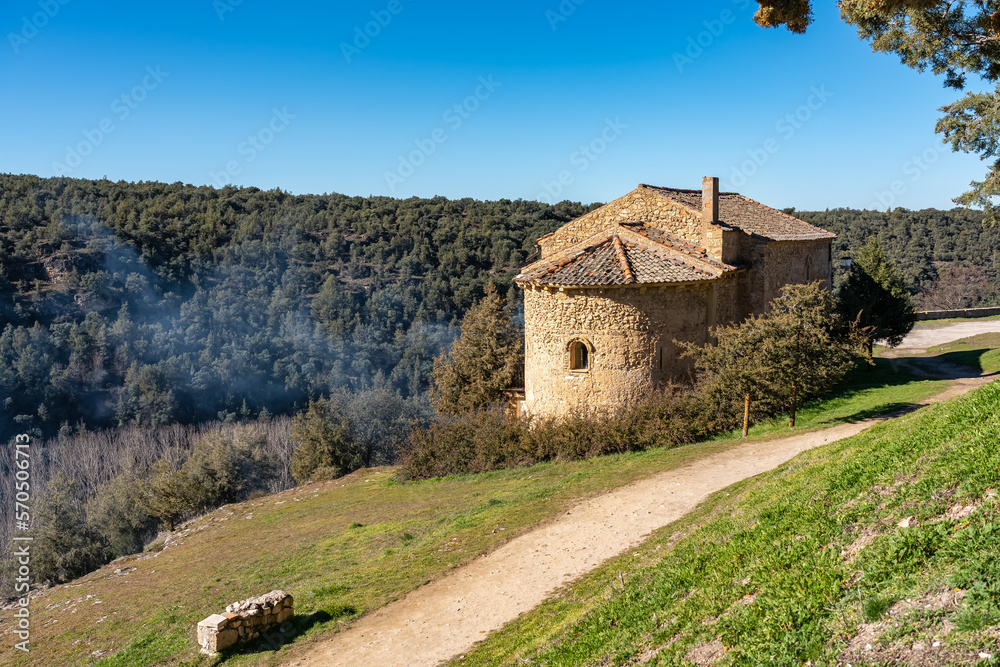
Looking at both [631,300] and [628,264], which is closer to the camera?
[631,300]

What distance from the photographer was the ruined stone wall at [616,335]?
18547 millimetres

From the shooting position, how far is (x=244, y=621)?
30.8 ft

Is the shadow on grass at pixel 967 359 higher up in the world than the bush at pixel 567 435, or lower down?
higher up

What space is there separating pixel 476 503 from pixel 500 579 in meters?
4.87

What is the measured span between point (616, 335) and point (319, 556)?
9.63m

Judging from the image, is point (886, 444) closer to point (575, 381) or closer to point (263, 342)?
point (575, 381)

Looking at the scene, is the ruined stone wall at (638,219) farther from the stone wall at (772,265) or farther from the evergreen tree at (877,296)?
the evergreen tree at (877,296)

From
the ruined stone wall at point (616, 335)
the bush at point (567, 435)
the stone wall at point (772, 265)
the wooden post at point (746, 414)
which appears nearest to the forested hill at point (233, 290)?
the bush at point (567, 435)

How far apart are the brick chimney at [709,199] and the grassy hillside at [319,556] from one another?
258 inches

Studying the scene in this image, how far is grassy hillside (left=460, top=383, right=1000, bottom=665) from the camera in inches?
177

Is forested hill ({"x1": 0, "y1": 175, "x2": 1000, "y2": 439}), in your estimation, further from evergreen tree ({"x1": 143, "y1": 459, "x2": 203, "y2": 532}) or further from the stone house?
the stone house

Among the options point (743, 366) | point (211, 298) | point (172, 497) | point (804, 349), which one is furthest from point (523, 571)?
point (211, 298)

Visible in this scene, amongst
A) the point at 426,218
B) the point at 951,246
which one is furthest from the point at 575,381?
the point at 951,246

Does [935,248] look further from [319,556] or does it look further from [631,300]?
[319,556]
